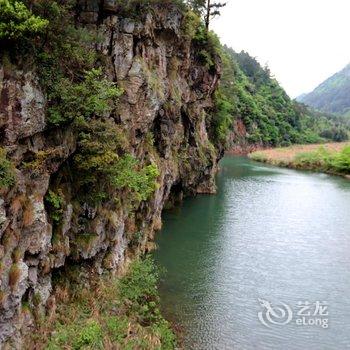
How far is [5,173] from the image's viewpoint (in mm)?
14188

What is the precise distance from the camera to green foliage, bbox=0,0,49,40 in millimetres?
14414

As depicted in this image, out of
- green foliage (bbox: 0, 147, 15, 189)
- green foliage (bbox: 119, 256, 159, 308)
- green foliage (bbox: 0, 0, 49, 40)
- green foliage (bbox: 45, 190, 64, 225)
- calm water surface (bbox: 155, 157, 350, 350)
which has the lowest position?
calm water surface (bbox: 155, 157, 350, 350)

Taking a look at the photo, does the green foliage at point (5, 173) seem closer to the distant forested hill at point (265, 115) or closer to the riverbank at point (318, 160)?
the riverbank at point (318, 160)

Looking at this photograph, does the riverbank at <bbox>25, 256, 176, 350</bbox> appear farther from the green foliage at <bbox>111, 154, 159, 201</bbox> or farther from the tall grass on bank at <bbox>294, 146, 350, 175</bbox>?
the tall grass on bank at <bbox>294, 146, 350, 175</bbox>

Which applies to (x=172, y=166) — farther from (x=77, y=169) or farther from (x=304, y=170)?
(x=304, y=170)

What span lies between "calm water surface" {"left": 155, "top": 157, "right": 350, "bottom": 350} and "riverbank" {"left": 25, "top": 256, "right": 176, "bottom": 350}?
1.32 metres

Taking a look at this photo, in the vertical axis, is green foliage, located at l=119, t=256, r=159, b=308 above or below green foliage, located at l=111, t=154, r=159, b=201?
below

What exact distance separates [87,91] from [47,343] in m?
9.07

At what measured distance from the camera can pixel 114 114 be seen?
24.2m

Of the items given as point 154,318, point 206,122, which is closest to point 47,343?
point 154,318

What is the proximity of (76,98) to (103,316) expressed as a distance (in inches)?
335

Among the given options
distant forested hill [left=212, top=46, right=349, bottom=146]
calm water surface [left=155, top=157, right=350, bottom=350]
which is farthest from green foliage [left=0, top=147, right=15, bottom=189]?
distant forested hill [left=212, top=46, right=349, bottom=146]

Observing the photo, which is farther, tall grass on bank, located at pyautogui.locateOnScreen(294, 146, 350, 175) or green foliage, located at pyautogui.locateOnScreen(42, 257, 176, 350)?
tall grass on bank, located at pyautogui.locateOnScreen(294, 146, 350, 175)

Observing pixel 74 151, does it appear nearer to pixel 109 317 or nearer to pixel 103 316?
pixel 103 316
